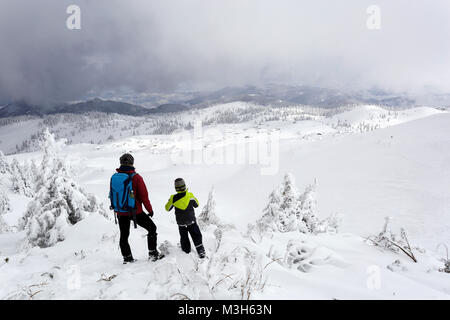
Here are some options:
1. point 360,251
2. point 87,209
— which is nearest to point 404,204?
point 360,251

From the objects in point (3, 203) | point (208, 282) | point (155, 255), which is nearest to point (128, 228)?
point (155, 255)

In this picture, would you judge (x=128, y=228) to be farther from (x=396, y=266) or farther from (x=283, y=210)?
(x=283, y=210)

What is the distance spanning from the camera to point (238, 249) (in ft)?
14.1

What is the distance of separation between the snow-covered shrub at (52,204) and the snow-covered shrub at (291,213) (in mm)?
7353

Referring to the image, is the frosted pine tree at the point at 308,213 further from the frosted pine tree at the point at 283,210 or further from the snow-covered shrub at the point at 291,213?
the frosted pine tree at the point at 283,210

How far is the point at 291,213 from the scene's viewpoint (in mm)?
10398

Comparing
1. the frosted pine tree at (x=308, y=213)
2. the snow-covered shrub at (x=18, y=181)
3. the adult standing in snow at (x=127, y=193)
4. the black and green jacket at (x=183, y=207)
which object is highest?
the adult standing in snow at (x=127, y=193)

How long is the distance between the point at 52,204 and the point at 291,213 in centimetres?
989

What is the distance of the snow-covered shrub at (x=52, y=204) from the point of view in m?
7.55

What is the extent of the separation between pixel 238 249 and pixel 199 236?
2.69 feet

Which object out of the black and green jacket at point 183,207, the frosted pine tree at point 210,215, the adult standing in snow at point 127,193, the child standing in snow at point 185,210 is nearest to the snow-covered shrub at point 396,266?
the child standing in snow at point 185,210

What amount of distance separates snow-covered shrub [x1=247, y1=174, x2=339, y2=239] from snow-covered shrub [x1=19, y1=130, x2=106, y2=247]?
7.35 m

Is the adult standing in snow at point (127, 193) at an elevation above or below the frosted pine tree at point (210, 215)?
above
